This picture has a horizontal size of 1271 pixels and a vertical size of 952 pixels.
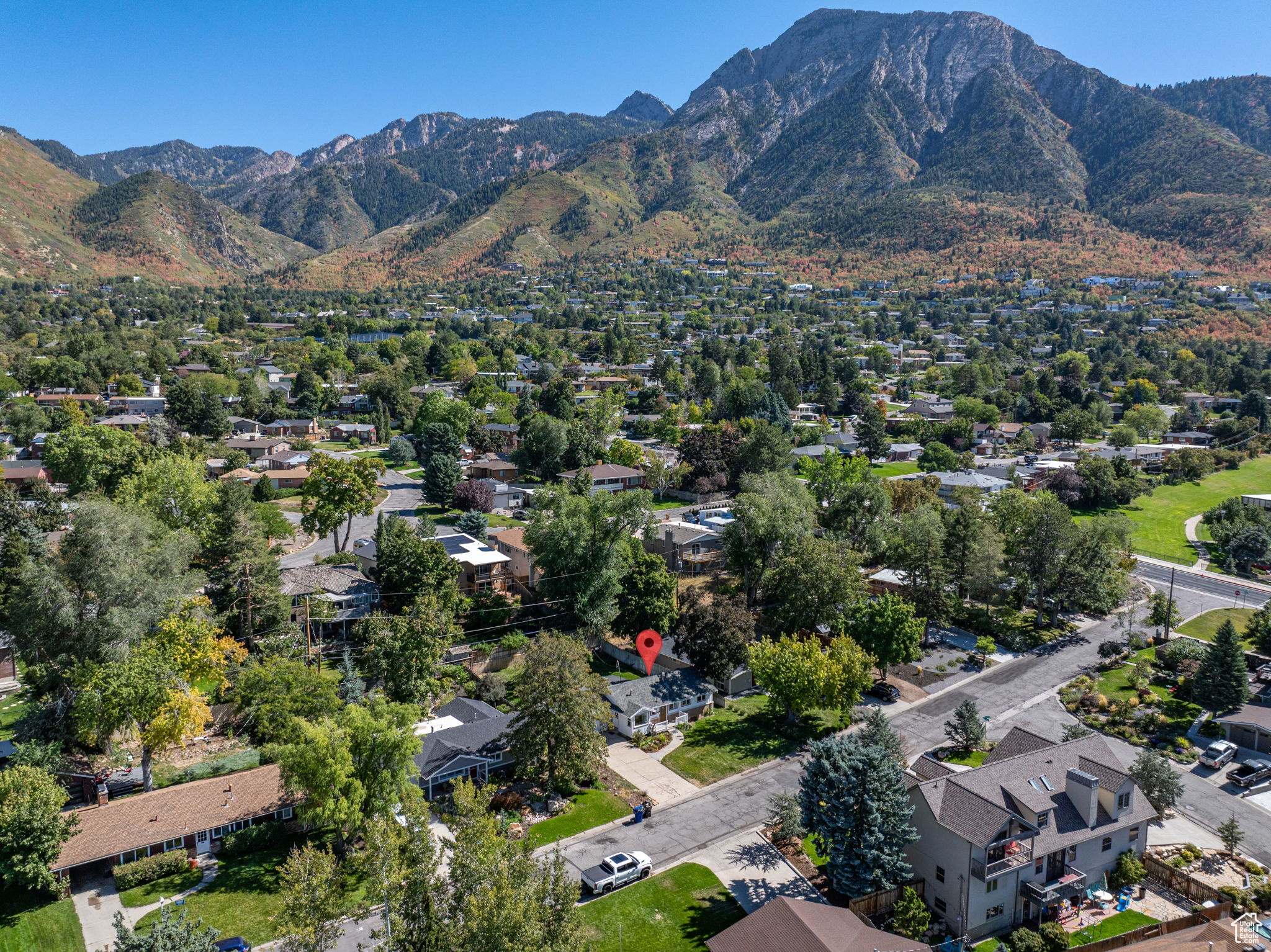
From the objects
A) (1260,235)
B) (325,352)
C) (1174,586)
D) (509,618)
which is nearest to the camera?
(509,618)

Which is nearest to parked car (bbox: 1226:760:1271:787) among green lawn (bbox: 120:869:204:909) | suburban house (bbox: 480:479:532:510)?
green lawn (bbox: 120:869:204:909)

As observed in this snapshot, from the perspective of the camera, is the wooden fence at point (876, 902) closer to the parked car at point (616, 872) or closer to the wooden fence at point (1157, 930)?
the wooden fence at point (1157, 930)

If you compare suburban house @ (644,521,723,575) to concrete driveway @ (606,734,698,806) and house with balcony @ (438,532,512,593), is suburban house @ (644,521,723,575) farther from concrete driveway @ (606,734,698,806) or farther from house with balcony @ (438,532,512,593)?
concrete driveway @ (606,734,698,806)

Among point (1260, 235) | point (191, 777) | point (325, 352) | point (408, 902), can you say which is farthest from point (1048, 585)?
point (1260, 235)

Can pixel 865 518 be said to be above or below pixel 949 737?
above

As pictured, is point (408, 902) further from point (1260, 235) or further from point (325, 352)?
point (1260, 235)

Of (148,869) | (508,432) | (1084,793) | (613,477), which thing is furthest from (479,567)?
(508,432)

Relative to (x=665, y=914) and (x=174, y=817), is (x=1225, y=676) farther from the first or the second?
(x=174, y=817)
